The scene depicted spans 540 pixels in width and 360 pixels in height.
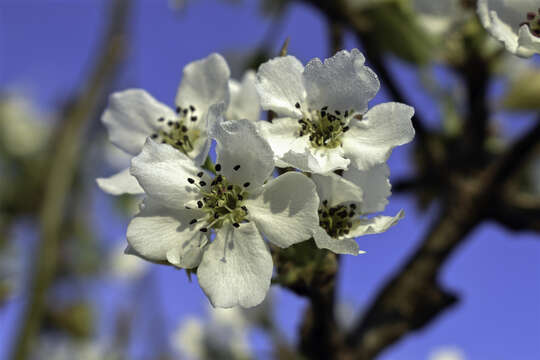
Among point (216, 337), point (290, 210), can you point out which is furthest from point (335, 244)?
point (216, 337)

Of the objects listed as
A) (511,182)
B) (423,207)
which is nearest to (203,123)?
(511,182)

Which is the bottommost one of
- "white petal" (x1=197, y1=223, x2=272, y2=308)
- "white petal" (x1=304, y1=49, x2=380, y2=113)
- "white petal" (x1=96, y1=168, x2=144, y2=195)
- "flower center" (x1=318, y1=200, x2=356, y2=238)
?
"flower center" (x1=318, y1=200, x2=356, y2=238)

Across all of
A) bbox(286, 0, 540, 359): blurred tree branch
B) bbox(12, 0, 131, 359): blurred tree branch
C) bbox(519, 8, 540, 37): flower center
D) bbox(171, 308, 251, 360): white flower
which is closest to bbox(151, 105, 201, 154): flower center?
bbox(286, 0, 540, 359): blurred tree branch

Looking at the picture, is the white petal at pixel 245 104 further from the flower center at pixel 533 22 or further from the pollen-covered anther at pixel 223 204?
the flower center at pixel 533 22

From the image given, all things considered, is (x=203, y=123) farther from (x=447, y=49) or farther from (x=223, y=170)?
(x=447, y=49)

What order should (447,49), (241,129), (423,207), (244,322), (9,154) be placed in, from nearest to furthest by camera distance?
(241,129), (447,49), (423,207), (244,322), (9,154)

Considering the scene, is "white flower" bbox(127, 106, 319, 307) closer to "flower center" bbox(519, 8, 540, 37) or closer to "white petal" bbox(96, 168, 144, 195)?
"white petal" bbox(96, 168, 144, 195)

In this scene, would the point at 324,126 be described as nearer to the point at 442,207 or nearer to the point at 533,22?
the point at 533,22
